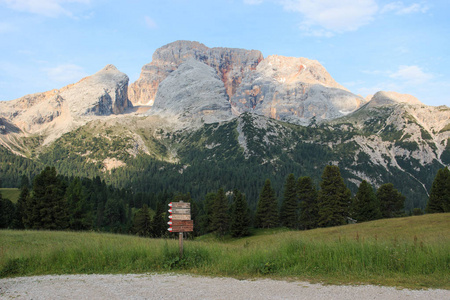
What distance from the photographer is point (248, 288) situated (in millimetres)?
13414

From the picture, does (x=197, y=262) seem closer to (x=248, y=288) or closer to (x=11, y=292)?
(x=248, y=288)

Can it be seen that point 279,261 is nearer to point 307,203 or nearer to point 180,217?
point 180,217

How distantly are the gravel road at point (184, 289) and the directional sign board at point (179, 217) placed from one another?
3770mm

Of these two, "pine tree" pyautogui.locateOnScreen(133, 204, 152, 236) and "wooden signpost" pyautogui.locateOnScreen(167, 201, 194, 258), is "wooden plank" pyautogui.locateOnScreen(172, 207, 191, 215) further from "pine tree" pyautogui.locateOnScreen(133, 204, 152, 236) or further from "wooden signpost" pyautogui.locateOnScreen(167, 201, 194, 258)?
"pine tree" pyautogui.locateOnScreen(133, 204, 152, 236)

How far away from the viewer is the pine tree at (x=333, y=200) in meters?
64.0

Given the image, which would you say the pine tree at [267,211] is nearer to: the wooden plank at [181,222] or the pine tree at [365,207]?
the pine tree at [365,207]

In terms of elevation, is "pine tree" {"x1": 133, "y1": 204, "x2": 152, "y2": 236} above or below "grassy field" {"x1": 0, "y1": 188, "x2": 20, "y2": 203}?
below

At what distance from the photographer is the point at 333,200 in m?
64.8

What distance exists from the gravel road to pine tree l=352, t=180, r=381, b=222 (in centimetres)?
5997

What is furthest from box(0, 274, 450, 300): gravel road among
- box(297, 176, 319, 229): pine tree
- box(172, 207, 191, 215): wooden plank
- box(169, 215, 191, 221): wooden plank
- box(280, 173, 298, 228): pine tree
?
box(280, 173, 298, 228): pine tree

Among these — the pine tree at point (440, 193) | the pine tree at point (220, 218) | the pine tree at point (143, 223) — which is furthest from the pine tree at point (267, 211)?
the pine tree at point (440, 193)

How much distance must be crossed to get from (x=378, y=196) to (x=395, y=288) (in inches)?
2808

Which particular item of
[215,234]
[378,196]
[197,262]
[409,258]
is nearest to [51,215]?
[215,234]

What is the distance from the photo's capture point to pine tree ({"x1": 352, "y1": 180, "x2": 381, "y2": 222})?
6812 centimetres
